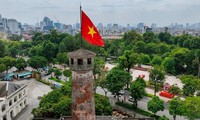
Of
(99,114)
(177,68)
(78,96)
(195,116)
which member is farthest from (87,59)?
(177,68)

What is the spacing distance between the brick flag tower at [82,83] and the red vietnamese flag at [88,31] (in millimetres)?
1112

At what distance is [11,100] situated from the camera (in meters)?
36.1

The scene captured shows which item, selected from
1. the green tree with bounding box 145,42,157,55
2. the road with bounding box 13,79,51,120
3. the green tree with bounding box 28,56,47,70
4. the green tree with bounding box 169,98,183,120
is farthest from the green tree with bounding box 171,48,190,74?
the green tree with bounding box 28,56,47,70

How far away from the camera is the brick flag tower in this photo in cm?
1400

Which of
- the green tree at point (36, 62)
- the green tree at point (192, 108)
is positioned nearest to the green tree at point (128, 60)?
the green tree at point (192, 108)

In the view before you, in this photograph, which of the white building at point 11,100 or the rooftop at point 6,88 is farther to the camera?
the rooftop at point 6,88

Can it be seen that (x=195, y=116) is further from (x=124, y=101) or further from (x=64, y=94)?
(x=64, y=94)

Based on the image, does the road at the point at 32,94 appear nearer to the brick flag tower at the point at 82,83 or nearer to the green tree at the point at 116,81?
the green tree at the point at 116,81

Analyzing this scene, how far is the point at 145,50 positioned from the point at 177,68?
17670mm

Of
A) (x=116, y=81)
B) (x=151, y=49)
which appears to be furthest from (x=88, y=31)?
(x=151, y=49)

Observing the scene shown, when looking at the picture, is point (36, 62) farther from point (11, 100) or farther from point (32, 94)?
point (11, 100)

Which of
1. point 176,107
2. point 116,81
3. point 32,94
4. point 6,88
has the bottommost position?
point 32,94

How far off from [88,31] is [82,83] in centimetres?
375

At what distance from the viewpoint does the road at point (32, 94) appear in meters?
37.3
